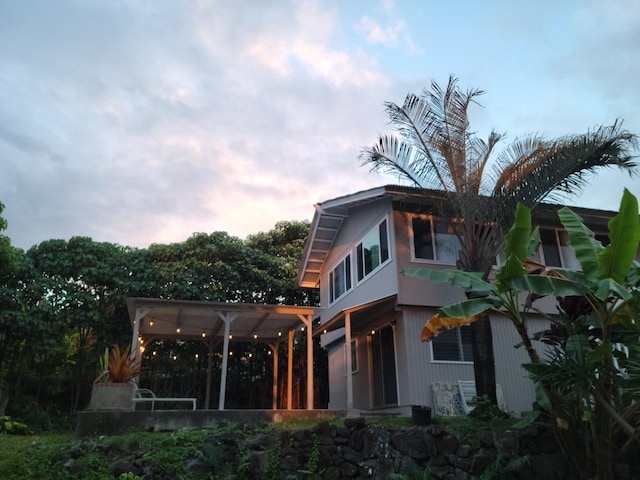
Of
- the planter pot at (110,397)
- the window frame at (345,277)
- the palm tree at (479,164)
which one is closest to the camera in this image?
the planter pot at (110,397)

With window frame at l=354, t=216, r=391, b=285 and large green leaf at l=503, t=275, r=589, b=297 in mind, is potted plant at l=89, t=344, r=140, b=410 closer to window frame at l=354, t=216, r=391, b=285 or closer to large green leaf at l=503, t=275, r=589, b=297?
window frame at l=354, t=216, r=391, b=285

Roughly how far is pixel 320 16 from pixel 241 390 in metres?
14.6

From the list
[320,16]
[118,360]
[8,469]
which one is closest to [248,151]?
[320,16]

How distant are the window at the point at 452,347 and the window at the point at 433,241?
1.79m

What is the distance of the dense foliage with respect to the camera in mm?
15977

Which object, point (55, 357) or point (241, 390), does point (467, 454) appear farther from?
point (55, 357)

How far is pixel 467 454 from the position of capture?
770 centimetres

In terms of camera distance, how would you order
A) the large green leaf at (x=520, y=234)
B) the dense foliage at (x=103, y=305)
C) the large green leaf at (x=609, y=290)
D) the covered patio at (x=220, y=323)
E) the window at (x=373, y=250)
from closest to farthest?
1. the large green leaf at (x=609, y=290)
2. the large green leaf at (x=520, y=234)
3. the covered patio at (x=220, y=323)
4. the window at (x=373, y=250)
5. the dense foliage at (x=103, y=305)

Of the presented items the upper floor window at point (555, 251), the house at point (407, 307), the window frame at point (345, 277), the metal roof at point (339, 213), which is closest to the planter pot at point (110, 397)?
the house at point (407, 307)

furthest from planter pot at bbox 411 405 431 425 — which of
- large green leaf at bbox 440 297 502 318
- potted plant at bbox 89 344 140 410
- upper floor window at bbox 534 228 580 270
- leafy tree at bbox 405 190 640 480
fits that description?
upper floor window at bbox 534 228 580 270

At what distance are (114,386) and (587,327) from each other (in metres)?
8.09

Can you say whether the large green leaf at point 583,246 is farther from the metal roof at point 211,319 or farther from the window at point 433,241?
the metal roof at point 211,319

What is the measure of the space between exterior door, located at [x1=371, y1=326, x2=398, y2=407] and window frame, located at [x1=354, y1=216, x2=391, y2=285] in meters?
1.63

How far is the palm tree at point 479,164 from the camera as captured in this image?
9.53 meters
